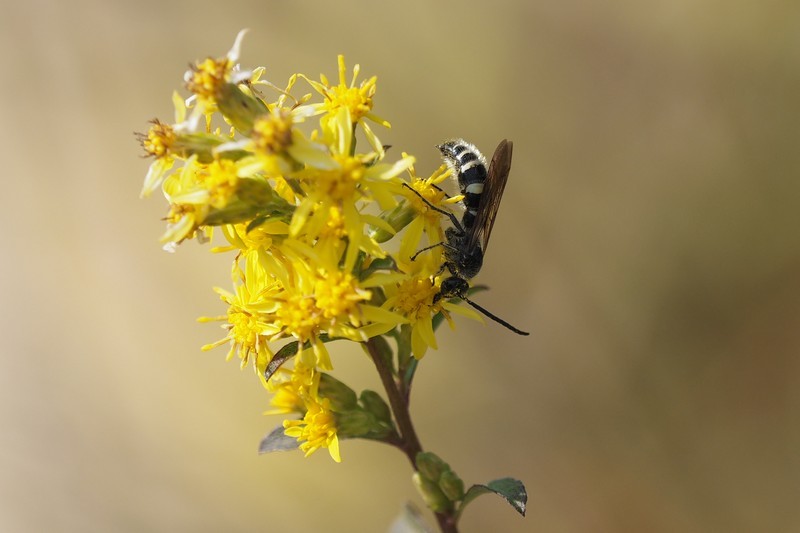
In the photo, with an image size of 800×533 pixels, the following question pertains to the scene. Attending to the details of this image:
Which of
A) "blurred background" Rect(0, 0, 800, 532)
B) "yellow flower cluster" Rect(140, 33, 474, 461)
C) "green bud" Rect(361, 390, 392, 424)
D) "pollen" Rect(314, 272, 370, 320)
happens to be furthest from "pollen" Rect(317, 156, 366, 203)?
"blurred background" Rect(0, 0, 800, 532)

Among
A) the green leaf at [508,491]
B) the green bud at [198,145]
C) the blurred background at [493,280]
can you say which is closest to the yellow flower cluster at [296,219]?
the green bud at [198,145]

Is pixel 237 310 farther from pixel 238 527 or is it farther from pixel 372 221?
pixel 238 527

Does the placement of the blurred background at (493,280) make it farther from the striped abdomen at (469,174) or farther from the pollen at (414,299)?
the pollen at (414,299)

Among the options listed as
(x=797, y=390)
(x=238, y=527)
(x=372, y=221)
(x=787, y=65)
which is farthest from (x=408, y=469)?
(x=787, y=65)

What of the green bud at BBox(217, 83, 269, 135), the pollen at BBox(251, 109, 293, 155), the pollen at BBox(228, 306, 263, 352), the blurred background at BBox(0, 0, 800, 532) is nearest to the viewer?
the pollen at BBox(251, 109, 293, 155)

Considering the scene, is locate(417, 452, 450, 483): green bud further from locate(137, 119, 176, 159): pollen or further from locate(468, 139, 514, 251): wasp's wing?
locate(137, 119, 176, 159): pollen

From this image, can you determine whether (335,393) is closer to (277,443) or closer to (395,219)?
(277,443)
